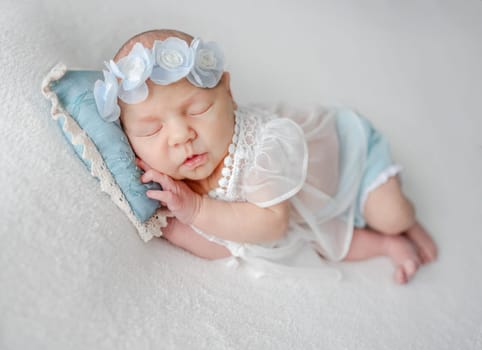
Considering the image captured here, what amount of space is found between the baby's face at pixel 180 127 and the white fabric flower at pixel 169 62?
2 centimetres

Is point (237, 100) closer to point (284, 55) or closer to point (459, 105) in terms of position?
point (284, 55)

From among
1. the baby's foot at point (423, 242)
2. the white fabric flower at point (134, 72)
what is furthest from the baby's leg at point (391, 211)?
the white fabric flower at point (134, 72)

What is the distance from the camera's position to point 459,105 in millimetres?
1902

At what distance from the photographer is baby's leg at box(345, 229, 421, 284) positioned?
58.9 inches

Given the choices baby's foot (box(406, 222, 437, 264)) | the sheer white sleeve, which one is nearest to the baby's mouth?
the sheer white sleeve

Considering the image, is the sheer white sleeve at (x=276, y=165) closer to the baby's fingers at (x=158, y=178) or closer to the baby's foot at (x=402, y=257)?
the baby's fingers at (x=158, y=178)

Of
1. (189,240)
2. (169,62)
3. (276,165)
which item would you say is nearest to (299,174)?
(276,165)

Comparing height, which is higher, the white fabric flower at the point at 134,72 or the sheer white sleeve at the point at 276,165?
the white fabric flower at the point at 134,72

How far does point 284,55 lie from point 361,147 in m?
0.48

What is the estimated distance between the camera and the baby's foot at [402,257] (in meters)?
1.48

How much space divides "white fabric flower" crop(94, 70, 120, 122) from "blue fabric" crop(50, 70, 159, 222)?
2cm

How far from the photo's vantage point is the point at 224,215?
1.28 m

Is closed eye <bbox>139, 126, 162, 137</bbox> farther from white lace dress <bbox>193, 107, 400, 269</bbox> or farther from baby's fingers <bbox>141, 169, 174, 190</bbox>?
white lace dress <bbox>193, 107, 400, 269</bbox>

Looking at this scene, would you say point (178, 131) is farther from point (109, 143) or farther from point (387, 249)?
point (387, 249)
